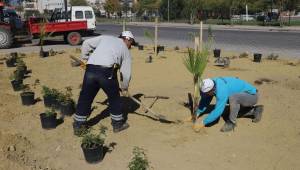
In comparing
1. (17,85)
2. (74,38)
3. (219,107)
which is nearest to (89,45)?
(219,107)

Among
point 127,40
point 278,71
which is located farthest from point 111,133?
point 278,71

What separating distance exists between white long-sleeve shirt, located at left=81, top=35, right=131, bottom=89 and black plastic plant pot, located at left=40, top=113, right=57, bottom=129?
1.25m

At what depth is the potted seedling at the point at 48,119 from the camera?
618 cm

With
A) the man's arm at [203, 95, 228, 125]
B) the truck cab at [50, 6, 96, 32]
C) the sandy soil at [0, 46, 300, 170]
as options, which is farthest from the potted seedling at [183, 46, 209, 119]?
the truck cab at [50, 6, 96, 32]

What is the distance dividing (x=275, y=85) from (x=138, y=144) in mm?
4446

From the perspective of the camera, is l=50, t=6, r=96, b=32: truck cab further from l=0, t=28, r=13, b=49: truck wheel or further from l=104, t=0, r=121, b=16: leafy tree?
l=104, t=0, r=121, b=16: leafy tree

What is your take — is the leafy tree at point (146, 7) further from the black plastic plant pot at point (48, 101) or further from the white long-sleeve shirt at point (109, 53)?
the white long-sleeve shirt at point (109, 53)

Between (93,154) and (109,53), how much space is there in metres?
1.41

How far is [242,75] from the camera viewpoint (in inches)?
388

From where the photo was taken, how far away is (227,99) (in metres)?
5.81

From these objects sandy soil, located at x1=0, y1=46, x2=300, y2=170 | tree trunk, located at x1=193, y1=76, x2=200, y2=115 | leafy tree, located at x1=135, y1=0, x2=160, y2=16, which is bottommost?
sandy soil, located at x1=0, y1=46, x2=300, y2=170

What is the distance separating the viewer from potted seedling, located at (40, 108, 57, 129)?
243 inches

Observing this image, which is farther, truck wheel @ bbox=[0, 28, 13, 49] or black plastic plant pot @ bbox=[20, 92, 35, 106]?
truck wheel @ bbox=[0, 28, 13, 49]

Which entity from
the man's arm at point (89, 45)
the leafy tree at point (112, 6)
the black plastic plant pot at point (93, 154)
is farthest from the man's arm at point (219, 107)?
the leafy tree at point (112, 6)
